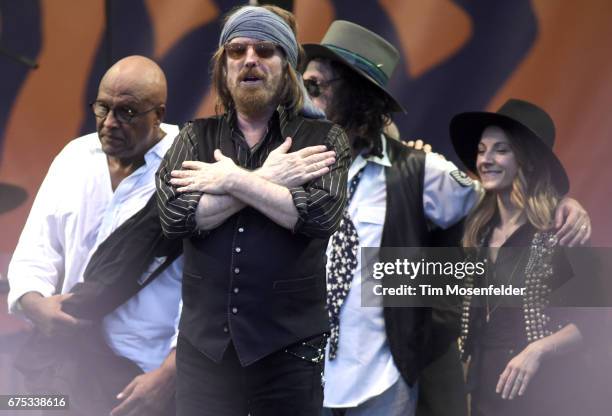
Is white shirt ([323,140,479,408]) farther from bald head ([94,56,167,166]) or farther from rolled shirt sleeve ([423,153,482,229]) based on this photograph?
bald head ([94,56,167,166])

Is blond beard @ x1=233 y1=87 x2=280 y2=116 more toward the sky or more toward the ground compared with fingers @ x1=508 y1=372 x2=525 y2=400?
more toward the sky

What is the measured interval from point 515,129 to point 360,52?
59cm

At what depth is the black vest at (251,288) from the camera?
2.70 metres

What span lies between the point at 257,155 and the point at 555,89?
1.49m

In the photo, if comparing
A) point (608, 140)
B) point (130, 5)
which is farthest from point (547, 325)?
point (130, 5)

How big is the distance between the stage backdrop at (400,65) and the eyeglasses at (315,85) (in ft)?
1.20

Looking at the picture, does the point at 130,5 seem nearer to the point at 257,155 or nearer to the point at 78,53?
the point at 78,53

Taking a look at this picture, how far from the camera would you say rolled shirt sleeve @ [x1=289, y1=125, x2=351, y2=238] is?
268 centimetres

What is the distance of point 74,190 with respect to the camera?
11.6 feet

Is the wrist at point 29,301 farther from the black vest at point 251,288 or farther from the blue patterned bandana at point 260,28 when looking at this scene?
the blue patterned bandana at point 260,28

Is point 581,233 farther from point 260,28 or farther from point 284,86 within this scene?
point 260,28

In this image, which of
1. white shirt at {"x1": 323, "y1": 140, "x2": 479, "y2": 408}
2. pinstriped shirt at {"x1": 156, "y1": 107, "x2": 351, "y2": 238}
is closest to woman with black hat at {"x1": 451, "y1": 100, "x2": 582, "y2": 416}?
white shirt at {"x1": 323, "y1": 140, "x2": 479, "y2": 408}

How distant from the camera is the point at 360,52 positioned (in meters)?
3.70

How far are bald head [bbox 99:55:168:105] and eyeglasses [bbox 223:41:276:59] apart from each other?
2.31 ft
